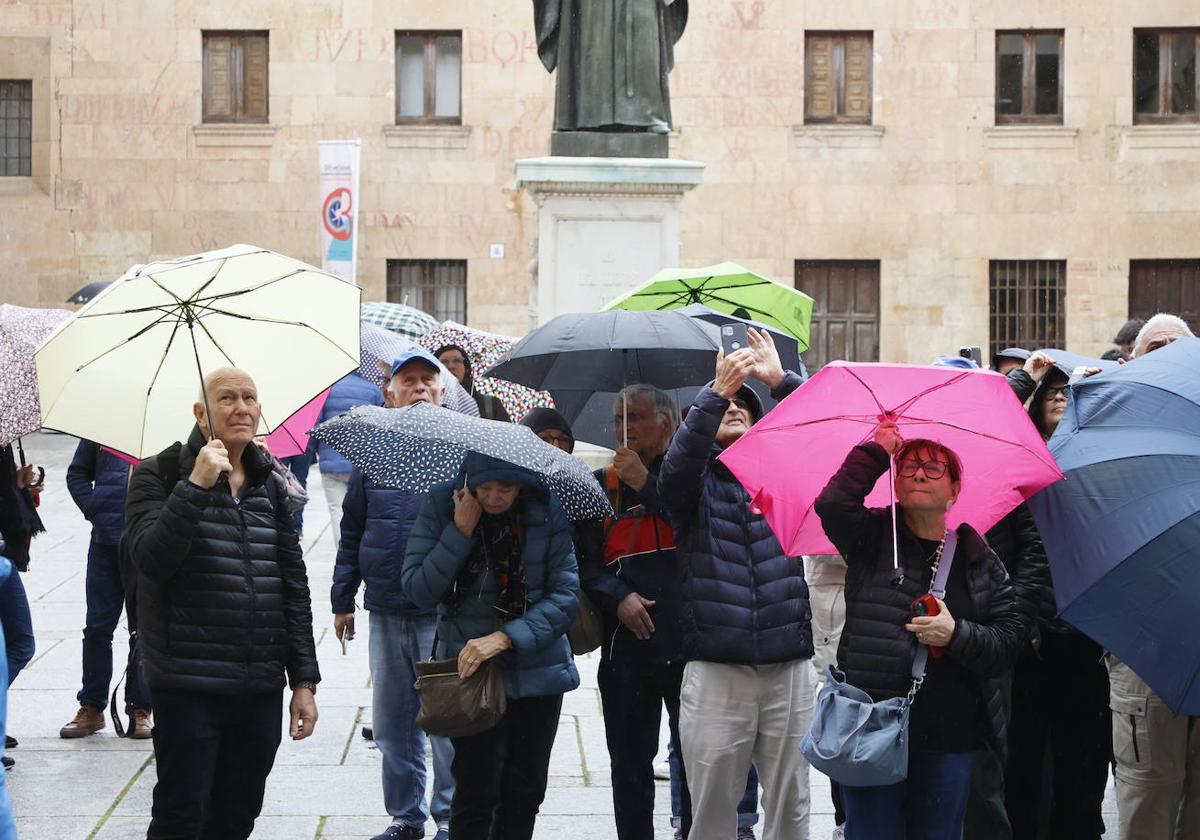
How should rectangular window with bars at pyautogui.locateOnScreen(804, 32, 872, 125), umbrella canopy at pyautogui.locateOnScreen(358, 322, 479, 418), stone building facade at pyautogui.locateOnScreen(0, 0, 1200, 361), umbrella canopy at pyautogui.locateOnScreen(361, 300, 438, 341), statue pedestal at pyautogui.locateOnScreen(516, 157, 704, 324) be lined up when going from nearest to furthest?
umbrella canopy at pyautogui.locateOnScreen(358, 322, 479, 418)
statue pedestal at pyautogui.locateOnScreen(516, 157, 704, 324)
umbrella canopy at pyautogui.locateOnScreen(361, 300, 438, 341)
stone building facade at pyautogui.locateOnScreen(0, 0, 1200, 361)
rectangular window with bars at pyautogui.locateOnScreen(804, 32, 872, 125)

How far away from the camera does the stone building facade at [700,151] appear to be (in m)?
26.2

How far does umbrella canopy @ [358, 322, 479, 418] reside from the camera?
897cm

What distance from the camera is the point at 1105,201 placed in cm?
2628

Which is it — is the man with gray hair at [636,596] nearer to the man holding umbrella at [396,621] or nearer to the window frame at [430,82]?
the man holding umbrella at [396,621]

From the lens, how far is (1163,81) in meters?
26.5

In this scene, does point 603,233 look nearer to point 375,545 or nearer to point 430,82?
point 375,545

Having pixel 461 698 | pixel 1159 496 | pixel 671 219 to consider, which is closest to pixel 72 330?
pixel 461 698

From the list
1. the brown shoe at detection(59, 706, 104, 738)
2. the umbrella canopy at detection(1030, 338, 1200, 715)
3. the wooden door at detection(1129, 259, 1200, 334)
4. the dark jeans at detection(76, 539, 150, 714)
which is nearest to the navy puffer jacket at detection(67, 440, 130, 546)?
the dark jeans at detection(76, 539, 150, 714)

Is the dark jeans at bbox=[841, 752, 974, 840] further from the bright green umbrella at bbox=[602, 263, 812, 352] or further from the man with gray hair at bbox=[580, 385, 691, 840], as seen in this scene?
the bright green umbrella at bbox=[602, 263, 812, 352]

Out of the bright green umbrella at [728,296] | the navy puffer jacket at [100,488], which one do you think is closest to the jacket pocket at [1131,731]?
the bright green umbrella at [728,296]

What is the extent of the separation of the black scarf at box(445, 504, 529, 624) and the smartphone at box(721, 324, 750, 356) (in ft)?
2.98

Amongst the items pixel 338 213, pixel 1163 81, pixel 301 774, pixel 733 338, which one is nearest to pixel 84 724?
pixel 301 774

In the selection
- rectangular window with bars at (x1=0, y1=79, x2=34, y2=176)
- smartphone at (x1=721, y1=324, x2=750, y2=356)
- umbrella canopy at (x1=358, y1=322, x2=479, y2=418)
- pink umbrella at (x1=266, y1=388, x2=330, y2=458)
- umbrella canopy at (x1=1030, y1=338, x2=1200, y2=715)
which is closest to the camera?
umbrella canopy at (x1=1030, y1=338, x2=1200, y2=715)

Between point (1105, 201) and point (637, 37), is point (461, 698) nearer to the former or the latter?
point (637, 37)
